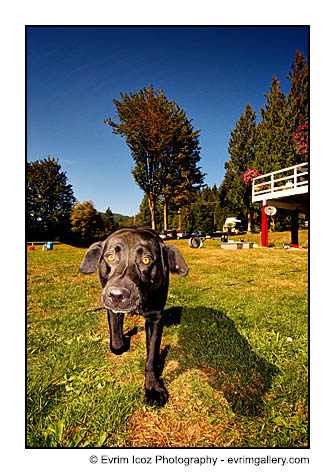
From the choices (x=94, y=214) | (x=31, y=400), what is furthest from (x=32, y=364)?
(x=94, y=214)

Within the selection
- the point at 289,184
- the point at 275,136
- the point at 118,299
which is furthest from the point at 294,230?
the point at 118,299

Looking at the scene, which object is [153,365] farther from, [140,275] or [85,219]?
[85,219]

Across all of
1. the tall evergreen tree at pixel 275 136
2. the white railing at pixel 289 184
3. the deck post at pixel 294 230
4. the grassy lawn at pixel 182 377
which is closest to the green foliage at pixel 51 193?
the grassy lawn at pixel 182 377

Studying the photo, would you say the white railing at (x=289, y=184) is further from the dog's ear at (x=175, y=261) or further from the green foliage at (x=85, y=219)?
the dog's ear at (x=175, y=261)

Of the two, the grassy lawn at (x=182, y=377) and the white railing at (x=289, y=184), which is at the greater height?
the white railing at (x=289, y=184)

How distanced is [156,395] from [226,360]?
84 cm

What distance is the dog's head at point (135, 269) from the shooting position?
1160mm

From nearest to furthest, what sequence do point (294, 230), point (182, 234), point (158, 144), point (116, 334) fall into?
point (116, 334) → point (158, 144) → point (182, 234) → point (294, 230)

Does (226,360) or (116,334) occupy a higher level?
(116,334)

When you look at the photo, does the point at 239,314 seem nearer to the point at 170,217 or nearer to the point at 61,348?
the point at 61,348

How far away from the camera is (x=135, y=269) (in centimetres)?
133

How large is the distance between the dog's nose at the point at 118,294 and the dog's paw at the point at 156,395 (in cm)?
91

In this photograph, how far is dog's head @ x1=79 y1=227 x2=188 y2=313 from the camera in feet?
3.81

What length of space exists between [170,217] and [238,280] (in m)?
3.68
